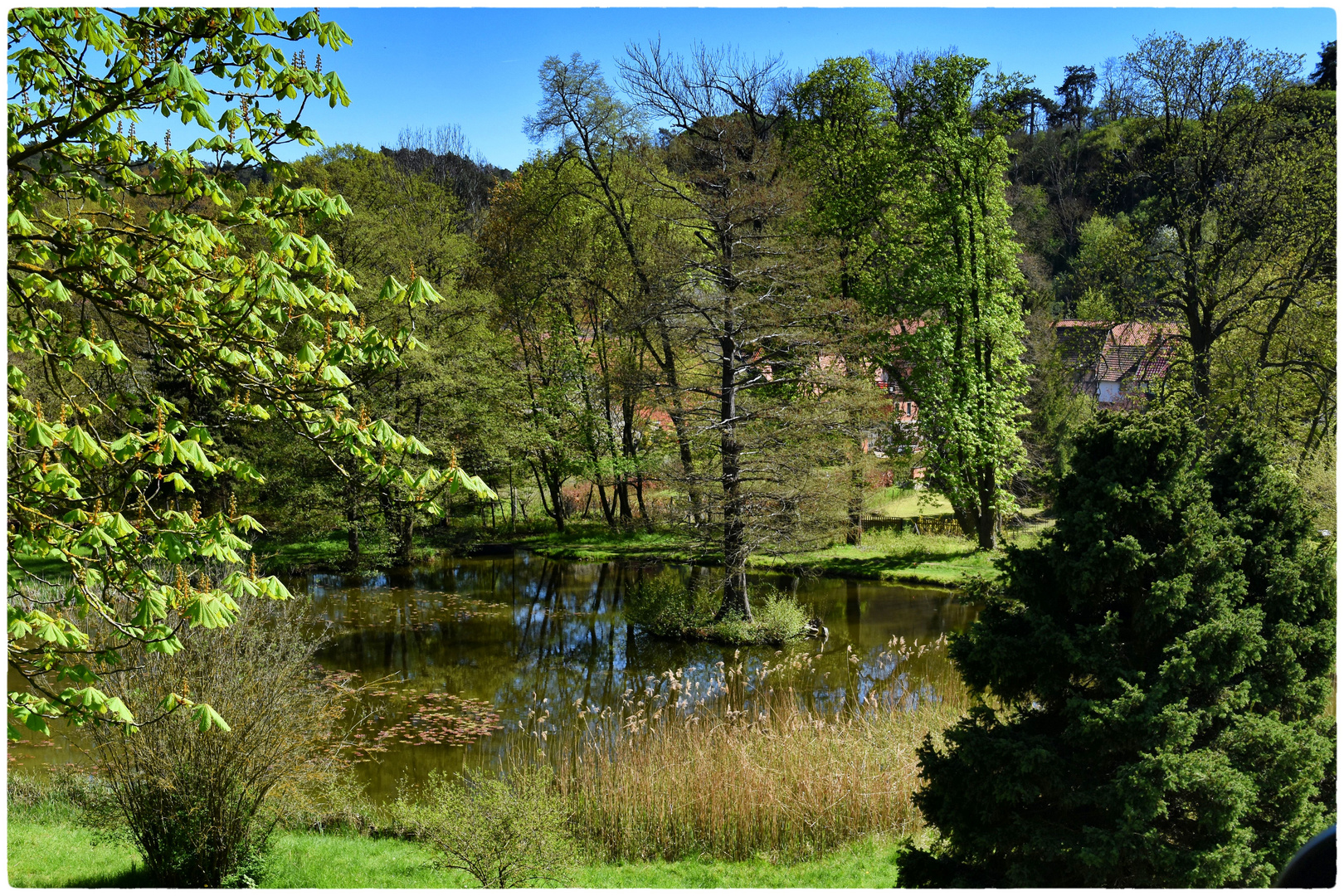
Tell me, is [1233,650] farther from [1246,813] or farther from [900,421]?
[900,421]

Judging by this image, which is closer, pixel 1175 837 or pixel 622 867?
pixel 1175 837

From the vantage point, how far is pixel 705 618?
15.4 meters

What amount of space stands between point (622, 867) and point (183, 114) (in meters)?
5.80

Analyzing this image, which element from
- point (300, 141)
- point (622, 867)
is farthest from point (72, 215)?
point (622, 867)

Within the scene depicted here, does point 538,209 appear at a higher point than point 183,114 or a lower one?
higher

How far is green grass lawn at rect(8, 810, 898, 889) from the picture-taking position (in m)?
6.20

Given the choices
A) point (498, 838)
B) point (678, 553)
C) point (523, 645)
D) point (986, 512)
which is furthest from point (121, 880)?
point (986, 512)

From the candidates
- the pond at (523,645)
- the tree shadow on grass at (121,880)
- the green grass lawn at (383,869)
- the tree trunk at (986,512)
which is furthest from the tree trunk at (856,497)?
the tree shadow on grass at (121,880)

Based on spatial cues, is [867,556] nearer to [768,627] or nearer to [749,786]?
[768,627]

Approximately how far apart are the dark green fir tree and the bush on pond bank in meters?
9.89

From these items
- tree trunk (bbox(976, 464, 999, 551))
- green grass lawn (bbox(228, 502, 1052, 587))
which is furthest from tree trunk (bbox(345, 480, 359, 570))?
tree trunk (bbox(976, 464, 999, 551))

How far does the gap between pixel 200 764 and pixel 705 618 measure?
33.0 feet

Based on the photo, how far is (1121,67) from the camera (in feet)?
50.6

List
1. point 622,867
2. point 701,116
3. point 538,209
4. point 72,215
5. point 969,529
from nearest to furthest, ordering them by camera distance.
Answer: point 72,215
point 622,867
point 701,116
point 969,529
point 538,209
